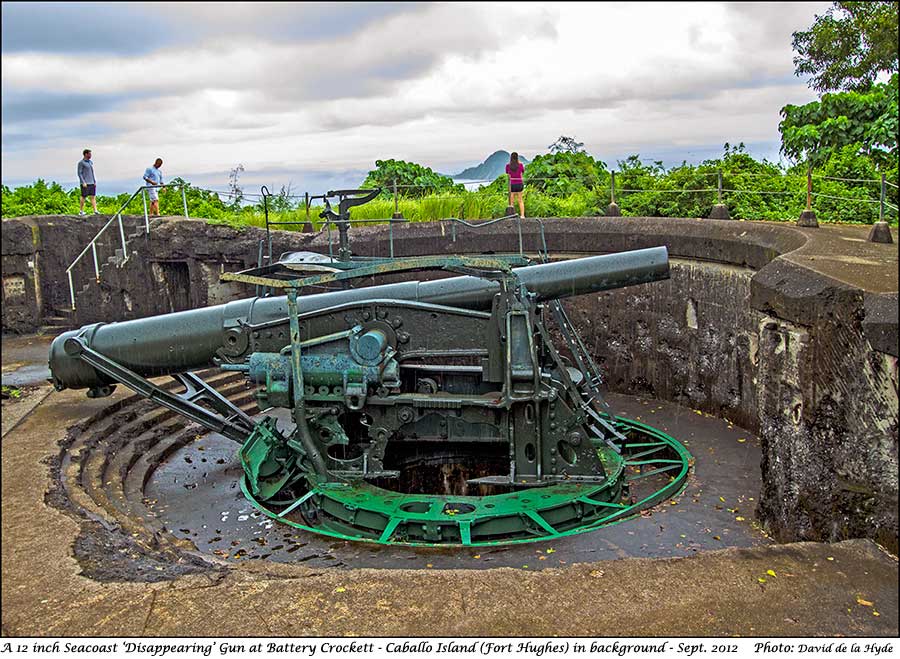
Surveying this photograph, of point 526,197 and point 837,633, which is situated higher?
point 526,197

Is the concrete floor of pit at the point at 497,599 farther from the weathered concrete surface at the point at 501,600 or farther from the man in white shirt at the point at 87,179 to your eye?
the man in white shirt at the point at 87,179

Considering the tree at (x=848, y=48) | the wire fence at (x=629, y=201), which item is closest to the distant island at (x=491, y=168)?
the wire fence at (x=629, y=201)

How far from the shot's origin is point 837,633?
10.9 ft

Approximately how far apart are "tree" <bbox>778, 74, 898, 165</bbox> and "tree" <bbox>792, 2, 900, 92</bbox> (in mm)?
1319

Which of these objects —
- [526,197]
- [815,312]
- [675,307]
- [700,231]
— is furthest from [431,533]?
[526,197]

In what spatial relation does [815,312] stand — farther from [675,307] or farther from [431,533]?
[675,307]

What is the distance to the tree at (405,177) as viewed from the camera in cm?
1594

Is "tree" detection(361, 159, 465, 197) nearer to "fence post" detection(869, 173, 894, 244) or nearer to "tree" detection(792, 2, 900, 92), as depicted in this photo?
"tree" detection(792, 2, 900, 92)

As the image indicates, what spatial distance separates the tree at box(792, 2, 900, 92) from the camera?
11.1 meters

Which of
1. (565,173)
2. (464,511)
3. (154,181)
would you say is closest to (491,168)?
(565,173)

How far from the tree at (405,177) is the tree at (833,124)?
6965 millimetres

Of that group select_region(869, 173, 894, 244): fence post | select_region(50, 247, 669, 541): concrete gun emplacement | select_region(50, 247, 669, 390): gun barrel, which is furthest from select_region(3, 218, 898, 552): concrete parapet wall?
select_region(50, 247, 669, 541): concrete gun emplacement

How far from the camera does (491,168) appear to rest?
15.9 m

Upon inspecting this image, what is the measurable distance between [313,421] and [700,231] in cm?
578
